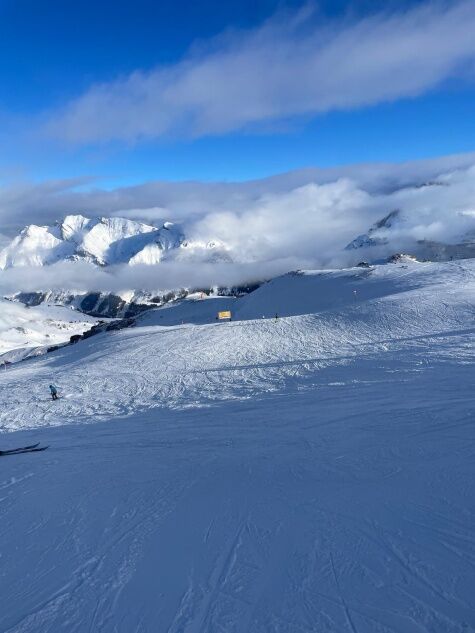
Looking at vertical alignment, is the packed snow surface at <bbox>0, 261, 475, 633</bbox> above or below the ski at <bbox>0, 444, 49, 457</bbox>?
above

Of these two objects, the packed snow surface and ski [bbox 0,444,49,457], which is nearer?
the packed snow surface

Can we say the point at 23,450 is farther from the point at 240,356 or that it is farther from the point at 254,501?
the point at 240,356

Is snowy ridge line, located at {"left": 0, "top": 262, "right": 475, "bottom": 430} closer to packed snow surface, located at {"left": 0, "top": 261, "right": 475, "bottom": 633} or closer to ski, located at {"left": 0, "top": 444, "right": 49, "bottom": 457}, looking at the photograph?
packed snow surface, located at {"left": 0, "top": 261, "right": 475, "bottom": 633}

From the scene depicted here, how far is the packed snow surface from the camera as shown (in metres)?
7.70

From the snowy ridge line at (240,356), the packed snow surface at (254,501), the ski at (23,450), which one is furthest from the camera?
the snowy ridge line at (240,356)

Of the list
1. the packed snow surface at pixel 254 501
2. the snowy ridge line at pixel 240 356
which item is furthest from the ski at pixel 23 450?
the snowy ridge line at pixel 240 356

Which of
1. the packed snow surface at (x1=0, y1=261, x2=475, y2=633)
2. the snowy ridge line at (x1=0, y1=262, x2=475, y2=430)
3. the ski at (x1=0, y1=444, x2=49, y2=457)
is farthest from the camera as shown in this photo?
the snowy ridge line at (x1=0, y1=262, x2=475, y2=430)

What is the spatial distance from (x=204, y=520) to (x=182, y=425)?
9419 millimetres

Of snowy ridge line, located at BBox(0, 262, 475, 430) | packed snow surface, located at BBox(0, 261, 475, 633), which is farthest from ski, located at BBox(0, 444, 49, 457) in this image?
snowy ridge line, located at BBox(0, 262, 475, 430)

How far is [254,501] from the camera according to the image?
11.4 metres

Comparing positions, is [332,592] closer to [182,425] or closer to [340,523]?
[340,523]

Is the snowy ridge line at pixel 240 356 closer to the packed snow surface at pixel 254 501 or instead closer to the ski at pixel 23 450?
the packed snow surface at pixel 254 501

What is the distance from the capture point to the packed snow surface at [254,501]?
7.70m

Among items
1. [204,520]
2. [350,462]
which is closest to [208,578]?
Result: [204,520]
